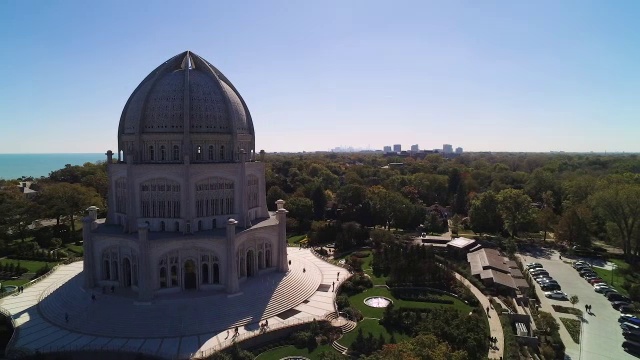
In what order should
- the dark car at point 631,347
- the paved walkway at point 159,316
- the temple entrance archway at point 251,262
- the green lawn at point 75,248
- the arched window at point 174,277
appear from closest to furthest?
the paved walkway at point 159,316 < the dark car at point 631,347 < the arched window at point 174,277 < the temple entrance archway at point 251,262 < the green lawn at point 75,248

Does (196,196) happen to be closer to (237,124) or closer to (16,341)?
(237,124)

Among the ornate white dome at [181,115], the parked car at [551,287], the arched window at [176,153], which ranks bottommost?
the parked car at [551,287]

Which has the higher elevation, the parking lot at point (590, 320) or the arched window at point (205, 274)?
the arched window at point (205, 274)

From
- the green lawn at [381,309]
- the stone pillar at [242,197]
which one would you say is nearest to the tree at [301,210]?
the stone pillar at [242,197]

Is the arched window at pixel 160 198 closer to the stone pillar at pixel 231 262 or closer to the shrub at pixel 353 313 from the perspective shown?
the stone pillar at pixel 231 262

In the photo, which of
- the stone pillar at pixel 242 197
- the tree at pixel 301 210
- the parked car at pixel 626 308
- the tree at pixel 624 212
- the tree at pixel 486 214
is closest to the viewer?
the parked car at pixel 626 308
